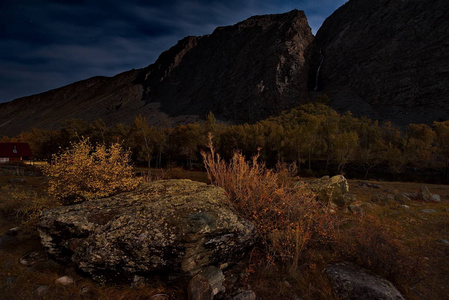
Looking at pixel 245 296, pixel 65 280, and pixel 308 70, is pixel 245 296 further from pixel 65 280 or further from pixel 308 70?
pixel 308 70

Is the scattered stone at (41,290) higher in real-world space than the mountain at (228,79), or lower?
lower

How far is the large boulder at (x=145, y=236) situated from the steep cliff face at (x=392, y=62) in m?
82.4

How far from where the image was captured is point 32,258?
15.0 feet

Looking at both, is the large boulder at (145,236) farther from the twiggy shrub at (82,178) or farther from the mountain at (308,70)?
the mountain at (308,70)

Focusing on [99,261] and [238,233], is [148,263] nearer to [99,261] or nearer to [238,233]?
[99,261]

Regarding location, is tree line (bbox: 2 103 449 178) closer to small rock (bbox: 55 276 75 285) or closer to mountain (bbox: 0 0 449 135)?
mountain (bbox: 0 0 449 135)

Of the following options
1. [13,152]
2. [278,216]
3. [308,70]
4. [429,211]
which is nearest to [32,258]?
[278,216]

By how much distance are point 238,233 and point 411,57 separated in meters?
99.9

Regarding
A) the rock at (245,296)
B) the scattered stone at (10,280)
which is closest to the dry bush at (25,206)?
the scattered stone at (10,280)

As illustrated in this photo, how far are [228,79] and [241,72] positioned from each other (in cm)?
823

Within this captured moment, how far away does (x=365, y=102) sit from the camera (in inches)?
3142

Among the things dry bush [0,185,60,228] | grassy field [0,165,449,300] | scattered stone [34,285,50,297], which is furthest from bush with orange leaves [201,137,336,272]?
dry bush [0,185,60,228]

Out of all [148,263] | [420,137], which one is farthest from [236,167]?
[420,137]

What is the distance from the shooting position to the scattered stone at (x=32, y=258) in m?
4.44
